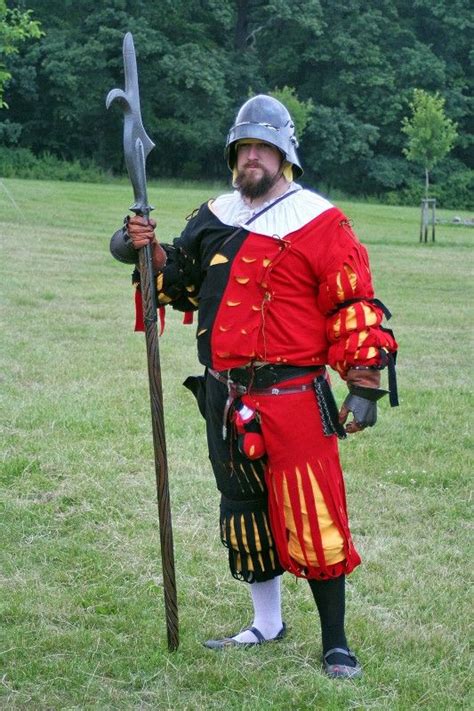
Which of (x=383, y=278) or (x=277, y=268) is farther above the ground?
(x=277, y=268)

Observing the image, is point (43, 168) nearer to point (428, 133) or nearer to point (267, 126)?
point (428, 133)

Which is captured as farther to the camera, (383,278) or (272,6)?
(272,6)

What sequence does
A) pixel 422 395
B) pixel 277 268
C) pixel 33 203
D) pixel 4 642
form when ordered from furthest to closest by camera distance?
1. pixel 33 203
2. pixel 422 395
3. pixel 4 642
4. pixel 277 268

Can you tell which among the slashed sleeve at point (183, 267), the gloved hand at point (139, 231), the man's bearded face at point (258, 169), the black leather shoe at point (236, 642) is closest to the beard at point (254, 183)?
the man's bearded face at point (258, 169)

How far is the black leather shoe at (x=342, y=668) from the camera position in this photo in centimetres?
349

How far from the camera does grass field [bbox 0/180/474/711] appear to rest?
3.45 m

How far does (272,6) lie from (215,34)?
3246 millimetres

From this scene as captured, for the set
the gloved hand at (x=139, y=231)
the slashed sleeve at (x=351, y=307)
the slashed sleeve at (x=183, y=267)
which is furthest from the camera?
the slashed sleeve at (x=183, y=267)

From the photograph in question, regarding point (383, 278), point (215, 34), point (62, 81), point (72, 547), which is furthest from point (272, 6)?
point (72, 547)

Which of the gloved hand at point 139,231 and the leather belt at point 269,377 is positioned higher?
the gloved hand at point 139,231

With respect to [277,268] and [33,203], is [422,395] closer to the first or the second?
[277,268]

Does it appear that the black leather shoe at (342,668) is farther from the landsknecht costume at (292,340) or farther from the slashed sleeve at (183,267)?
the slashed sleeve at (183,267)

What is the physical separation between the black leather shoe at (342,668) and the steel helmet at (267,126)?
1.73m

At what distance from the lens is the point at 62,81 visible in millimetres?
36688
